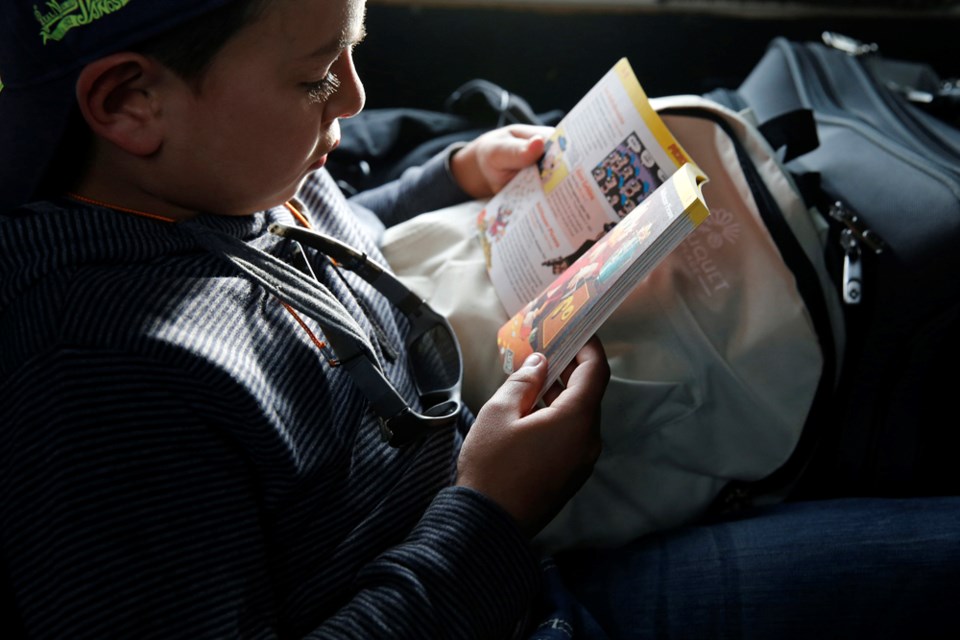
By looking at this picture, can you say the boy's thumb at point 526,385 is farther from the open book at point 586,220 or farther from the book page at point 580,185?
the book page at point 580,185

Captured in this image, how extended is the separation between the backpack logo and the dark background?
0.80 m

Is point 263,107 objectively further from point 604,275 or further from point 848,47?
point 848,47

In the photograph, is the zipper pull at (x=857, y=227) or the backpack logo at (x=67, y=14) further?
the zipper pull at (x=857, y=227)

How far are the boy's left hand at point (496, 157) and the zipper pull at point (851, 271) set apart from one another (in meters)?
0.33

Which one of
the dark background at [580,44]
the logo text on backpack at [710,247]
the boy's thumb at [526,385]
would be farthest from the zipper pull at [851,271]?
the dark background at [580,44]

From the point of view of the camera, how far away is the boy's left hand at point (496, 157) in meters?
0.87

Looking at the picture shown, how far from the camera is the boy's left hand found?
0.87m

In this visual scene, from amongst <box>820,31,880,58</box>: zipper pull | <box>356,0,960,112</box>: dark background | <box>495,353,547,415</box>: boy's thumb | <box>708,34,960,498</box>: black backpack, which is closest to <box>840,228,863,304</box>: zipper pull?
<box>708,34,960,498</box>: black backpack

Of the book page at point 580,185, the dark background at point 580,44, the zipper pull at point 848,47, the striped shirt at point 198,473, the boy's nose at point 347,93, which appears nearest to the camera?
the striped shirt at point 198,473

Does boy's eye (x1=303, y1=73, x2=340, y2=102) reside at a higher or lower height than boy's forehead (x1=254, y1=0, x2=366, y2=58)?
lower

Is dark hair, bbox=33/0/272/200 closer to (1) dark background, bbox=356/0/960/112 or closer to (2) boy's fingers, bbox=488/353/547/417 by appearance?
(2) boy's fingers, bbox=488/353/547/417

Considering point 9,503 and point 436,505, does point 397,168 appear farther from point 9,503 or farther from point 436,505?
point 9,503

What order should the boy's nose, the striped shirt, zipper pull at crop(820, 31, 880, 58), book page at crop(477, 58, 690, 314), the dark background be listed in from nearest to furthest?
the striped shirt
the boy's nose
book page at crop(477, 58, 690, 314)
zipper pull at crop(820, 31, 880, 58)
the dark background

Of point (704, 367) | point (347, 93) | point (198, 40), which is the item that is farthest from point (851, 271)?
point (198, 40)
